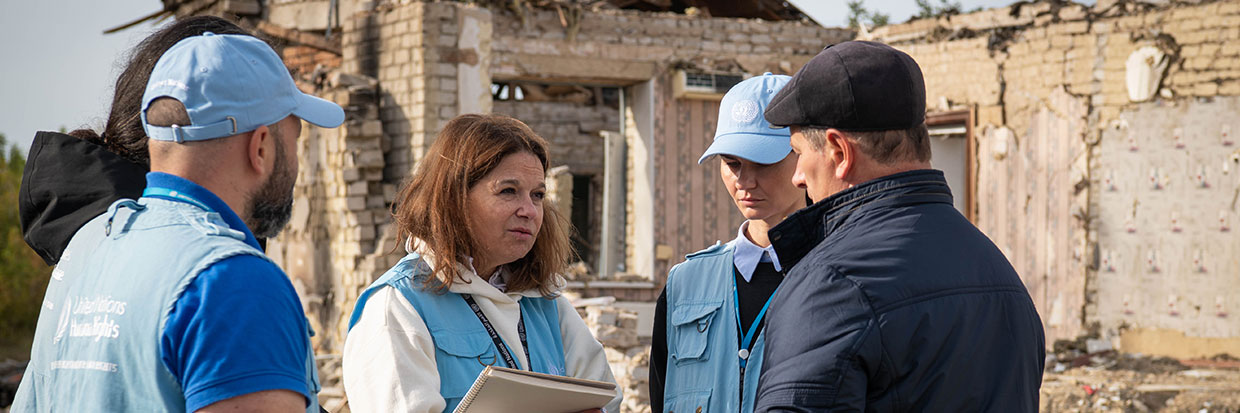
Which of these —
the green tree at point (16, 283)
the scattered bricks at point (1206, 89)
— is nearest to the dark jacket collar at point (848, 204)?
the scattered bricks at point (1206, 89)

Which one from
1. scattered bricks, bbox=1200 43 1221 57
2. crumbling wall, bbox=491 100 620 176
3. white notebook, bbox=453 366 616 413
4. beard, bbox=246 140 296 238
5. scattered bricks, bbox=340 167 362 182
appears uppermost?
scattered bricks, bbox=1200 43 1221 57

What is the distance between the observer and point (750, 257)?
2.69m

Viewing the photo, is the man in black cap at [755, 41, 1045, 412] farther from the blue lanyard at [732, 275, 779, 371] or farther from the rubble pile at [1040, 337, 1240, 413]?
the rubble pile at [1040, 337, 1240, 413]

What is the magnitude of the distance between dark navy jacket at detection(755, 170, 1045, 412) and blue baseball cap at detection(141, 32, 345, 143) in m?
0.90

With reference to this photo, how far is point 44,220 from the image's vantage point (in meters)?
2.48

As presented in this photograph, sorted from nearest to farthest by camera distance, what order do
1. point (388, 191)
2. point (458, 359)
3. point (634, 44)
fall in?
point (458, 359), point (388, 191), point (634, 44)

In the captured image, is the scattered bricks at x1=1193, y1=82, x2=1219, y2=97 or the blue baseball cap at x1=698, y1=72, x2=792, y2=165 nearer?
the blue baseball cap at x1=698, y1=72, x2=792, y2=165

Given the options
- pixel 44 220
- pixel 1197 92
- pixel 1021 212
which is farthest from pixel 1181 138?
pixel 44 220

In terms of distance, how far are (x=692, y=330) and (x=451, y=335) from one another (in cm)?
62

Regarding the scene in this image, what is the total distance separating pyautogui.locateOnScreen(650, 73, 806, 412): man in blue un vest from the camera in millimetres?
2525

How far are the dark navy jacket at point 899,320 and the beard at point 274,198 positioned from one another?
87 centimetres

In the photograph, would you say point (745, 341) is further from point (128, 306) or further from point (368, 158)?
point (368, 158)

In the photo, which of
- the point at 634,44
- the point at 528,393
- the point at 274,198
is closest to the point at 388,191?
the point at 634,44

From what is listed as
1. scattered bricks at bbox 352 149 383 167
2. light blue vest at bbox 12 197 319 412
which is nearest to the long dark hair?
light blue vest at bbox 12 197 319 412
